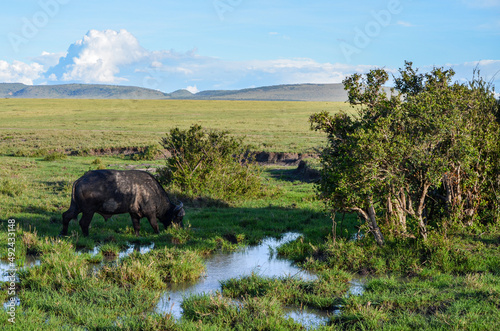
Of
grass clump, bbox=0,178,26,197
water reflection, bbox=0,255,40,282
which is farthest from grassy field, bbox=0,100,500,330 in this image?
grass clump, bbox=0,178,26,197

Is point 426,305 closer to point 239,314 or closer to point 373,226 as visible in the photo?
point 239,314

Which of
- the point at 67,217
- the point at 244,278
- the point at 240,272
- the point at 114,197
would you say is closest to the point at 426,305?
the point at 244,278

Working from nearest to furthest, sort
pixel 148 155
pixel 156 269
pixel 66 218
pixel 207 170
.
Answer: pixel 156 269, pixel 66 218, pixel 207 170, pixel 148 155

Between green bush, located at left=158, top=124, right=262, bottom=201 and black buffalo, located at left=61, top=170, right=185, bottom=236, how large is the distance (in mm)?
4569

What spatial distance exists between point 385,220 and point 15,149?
33.3 m

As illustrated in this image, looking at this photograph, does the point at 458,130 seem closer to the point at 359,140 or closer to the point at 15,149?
the point at 359,140

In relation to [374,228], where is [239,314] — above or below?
below

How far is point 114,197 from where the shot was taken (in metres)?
12.2

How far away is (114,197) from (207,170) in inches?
258

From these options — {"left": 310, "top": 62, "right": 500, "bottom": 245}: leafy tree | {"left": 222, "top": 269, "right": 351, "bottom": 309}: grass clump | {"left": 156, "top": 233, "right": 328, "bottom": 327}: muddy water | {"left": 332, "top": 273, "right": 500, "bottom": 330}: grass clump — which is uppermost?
{"left": 310, "top": 62, "right": 500, "bottom": 245}: leafy tree

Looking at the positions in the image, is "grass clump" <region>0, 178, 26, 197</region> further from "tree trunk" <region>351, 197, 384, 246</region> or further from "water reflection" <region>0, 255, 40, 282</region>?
"tree trunk" <region>351, 197, 384, 246</region>

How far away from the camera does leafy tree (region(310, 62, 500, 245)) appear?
32.2 feet

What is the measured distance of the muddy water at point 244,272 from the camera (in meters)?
7.46

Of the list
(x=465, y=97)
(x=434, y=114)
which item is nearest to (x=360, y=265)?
(x=434, y=114)
